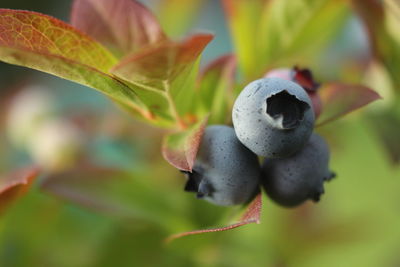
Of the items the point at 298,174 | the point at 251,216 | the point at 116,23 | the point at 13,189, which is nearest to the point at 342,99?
the point at 298,174

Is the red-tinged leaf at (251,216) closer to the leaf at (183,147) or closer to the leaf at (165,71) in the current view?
the leaf at (183,147)

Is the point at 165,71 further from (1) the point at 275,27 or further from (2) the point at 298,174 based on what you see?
(1) the point at 275,27

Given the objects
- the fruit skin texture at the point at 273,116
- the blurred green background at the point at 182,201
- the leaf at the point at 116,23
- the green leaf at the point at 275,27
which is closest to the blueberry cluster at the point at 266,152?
the fruit skin texture at the point at 273,116

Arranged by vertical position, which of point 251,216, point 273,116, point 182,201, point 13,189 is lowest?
point 182,201

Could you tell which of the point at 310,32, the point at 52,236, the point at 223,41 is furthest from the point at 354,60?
the point at 223,41

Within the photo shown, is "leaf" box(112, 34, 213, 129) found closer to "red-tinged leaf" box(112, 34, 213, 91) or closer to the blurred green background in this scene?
"red-tinged leaf" box(112, 34, 213, 91)
